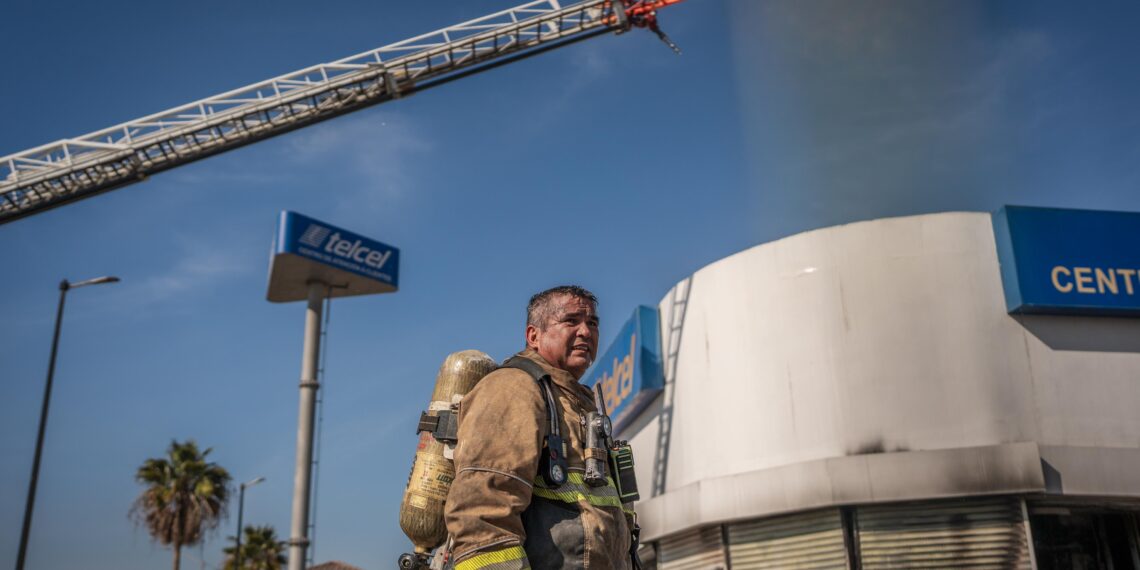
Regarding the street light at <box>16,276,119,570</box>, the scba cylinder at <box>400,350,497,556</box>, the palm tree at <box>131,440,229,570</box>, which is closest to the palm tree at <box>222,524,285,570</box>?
the palm tree at <box>131,440,229,570</box>

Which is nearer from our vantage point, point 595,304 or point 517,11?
point 595,304

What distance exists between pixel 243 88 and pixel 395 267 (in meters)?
9.50

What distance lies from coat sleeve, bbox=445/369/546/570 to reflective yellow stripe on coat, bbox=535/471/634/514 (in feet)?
0.54

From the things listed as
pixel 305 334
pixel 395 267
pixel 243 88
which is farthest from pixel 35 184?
pixel 395 267

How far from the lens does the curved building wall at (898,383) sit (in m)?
15.4

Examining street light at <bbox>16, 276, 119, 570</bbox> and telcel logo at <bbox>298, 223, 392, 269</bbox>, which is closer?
street light at <bbox>16, 276, 119, 570</bbox>

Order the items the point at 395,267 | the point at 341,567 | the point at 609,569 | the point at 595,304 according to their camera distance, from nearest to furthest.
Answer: the point at 609,569 → the point at 595,304 → the point at 395,267 → the point at 341,567

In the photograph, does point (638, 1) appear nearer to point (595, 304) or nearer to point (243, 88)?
point (243, 88)

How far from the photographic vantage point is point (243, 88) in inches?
1366

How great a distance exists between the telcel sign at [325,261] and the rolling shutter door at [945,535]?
25.7 m

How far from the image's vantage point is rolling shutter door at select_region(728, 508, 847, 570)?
1603 cm

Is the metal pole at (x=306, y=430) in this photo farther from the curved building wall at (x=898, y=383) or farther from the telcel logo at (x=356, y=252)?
the curved building wall at (x=898, y=383)

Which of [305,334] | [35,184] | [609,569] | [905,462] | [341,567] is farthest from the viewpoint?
[341,567]

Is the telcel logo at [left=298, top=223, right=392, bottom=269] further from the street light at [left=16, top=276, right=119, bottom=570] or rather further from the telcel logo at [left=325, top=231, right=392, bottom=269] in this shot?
the street light at [left=16, top=276, right=119, bottom=570]
